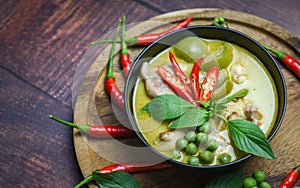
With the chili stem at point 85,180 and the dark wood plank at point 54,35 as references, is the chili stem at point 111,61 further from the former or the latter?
the chili stem at point 85,180

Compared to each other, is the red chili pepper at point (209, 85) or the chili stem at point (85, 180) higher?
the red chili pepper at point (209, 85)

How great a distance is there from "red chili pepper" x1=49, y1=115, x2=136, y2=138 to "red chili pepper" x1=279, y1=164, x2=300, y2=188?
3.14 feet

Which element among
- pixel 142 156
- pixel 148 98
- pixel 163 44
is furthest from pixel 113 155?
pixel 163 44

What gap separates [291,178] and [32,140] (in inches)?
65.4

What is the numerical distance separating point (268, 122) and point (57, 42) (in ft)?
5.16

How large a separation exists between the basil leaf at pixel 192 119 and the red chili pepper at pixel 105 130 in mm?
405

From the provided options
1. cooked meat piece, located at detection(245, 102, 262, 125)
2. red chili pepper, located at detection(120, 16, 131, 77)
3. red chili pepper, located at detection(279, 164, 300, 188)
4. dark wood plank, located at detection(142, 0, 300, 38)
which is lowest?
red chili pepper, located at detection(279, 164, 300, 188)

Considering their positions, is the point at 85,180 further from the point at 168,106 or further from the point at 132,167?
the point at 168,106

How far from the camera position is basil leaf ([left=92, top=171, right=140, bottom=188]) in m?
2.70

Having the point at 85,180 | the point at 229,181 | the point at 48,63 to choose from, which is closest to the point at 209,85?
the point at 229,181

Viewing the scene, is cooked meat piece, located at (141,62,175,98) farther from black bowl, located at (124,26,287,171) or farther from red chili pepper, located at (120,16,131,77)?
red chili pepper, located at (120,16,131,77)

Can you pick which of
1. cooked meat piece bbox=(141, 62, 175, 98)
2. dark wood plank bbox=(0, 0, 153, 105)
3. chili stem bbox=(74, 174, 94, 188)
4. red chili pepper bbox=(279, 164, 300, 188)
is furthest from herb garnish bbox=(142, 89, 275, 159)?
dark wood plank bbox=(0, 0, 153, 105)

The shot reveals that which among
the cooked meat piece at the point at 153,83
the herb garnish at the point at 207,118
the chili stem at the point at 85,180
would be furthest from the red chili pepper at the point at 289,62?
the chili stem at the point at 85,180

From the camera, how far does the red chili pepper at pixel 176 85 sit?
9.06ft
